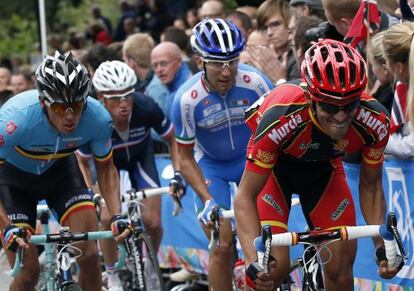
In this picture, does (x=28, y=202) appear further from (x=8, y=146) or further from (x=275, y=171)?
(x=275, y=171)

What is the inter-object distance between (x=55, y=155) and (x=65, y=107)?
0.64 metres

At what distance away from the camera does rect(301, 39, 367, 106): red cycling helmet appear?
239 inches

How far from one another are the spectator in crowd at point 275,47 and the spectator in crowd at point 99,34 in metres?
9.60

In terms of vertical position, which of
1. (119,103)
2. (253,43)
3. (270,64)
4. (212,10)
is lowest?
(119,103)

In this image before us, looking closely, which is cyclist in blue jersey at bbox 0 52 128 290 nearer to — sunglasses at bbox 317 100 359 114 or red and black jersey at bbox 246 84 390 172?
red and black jersey at bbox 246 84 390 172

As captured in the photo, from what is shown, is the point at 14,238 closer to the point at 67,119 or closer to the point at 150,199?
the point at 67,119

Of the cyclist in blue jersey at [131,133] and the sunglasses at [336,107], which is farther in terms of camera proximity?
the cyclist in blue jersey at [131,133]

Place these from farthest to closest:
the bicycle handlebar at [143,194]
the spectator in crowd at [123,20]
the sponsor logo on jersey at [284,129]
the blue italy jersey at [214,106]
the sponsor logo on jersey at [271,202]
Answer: the spectator in crowd at [123,20] → the bicycle handlebar at [143,194] → the blue italy jersey at [214,106] → the sponsor logo on jersey at [271,202] → the sponsor logo on jersey at [284,129]

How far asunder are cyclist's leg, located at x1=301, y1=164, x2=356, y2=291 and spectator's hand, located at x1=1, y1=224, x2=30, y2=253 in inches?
74.7

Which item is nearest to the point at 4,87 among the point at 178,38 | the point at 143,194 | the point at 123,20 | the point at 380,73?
the point at 178,38

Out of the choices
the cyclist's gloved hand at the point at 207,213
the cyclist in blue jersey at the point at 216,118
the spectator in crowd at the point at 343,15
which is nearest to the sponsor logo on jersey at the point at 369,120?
the cyclist's gloved hand at the point at 207,213

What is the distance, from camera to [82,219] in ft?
27.4

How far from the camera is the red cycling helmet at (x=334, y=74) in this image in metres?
6.08

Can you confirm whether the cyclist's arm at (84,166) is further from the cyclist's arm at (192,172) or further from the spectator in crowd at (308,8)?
the spectator in crowd at (308,8)
